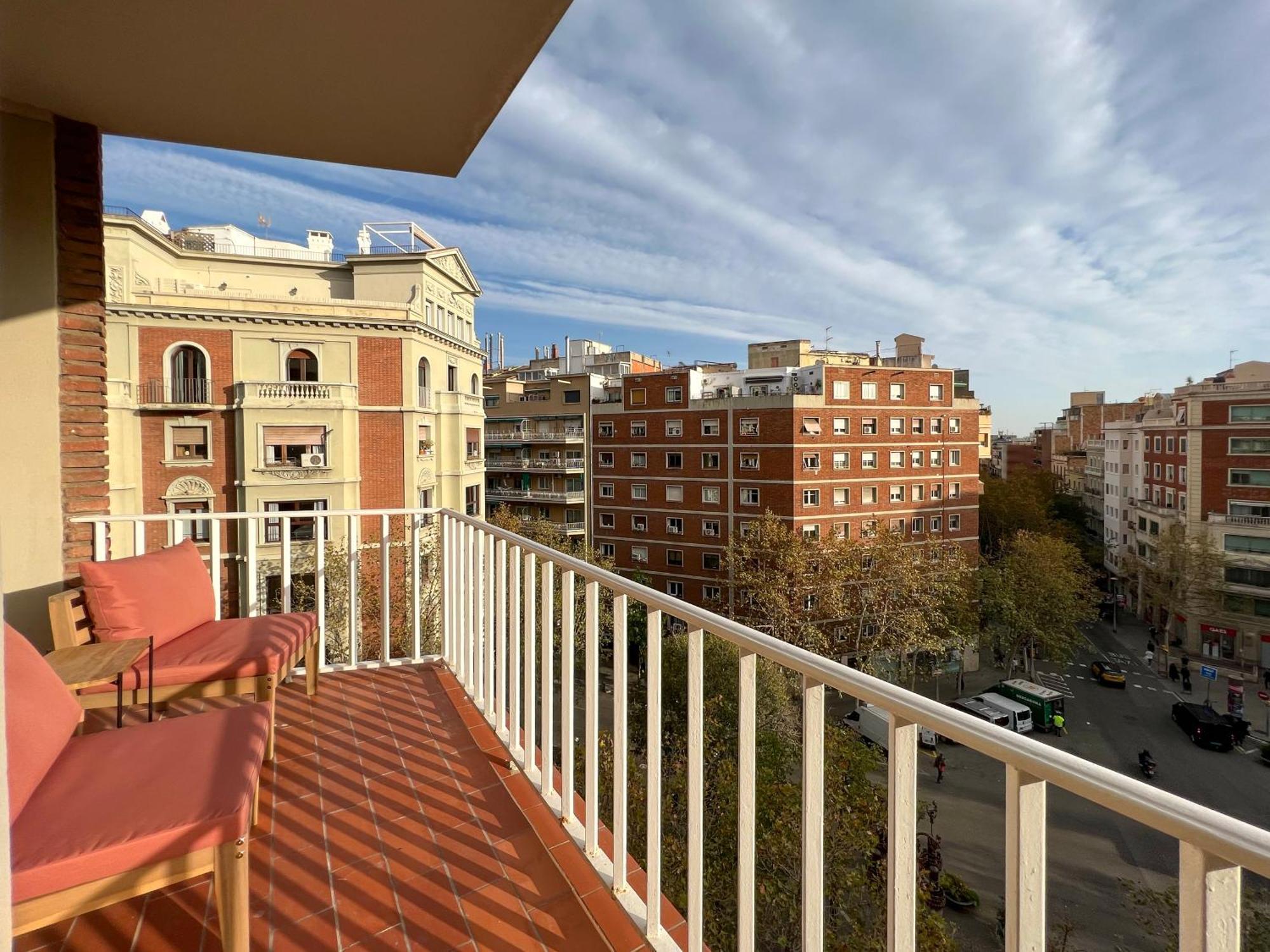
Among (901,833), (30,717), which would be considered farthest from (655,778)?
(30,717)

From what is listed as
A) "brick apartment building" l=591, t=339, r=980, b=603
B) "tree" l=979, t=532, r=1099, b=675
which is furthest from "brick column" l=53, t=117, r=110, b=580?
"tree" l=979, t=532, r=1099, b=675

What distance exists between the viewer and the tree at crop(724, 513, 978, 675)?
20891 mm

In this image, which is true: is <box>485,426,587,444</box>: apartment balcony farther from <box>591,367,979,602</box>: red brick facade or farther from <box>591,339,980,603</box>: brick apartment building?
<box>591,339,980,603</box>: brick apartment building

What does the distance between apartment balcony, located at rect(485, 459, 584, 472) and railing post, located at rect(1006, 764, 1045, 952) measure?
107 feet

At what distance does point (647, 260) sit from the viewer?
48.9m

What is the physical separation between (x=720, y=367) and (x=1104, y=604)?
30.4 meters

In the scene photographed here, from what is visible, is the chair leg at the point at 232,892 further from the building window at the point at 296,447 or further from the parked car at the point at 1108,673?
the parked car at the point at 1108,673

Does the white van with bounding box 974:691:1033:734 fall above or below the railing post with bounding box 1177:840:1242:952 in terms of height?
below

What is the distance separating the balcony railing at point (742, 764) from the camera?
58cm

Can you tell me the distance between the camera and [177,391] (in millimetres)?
17359

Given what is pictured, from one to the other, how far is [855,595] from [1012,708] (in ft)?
20.6

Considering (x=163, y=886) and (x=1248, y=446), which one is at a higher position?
(x=1248, y=446)

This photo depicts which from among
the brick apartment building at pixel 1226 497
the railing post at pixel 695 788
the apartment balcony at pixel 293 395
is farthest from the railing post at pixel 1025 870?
the brick apartment building at pixel 1226 497

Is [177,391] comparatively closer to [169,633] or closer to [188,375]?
[188,375]
